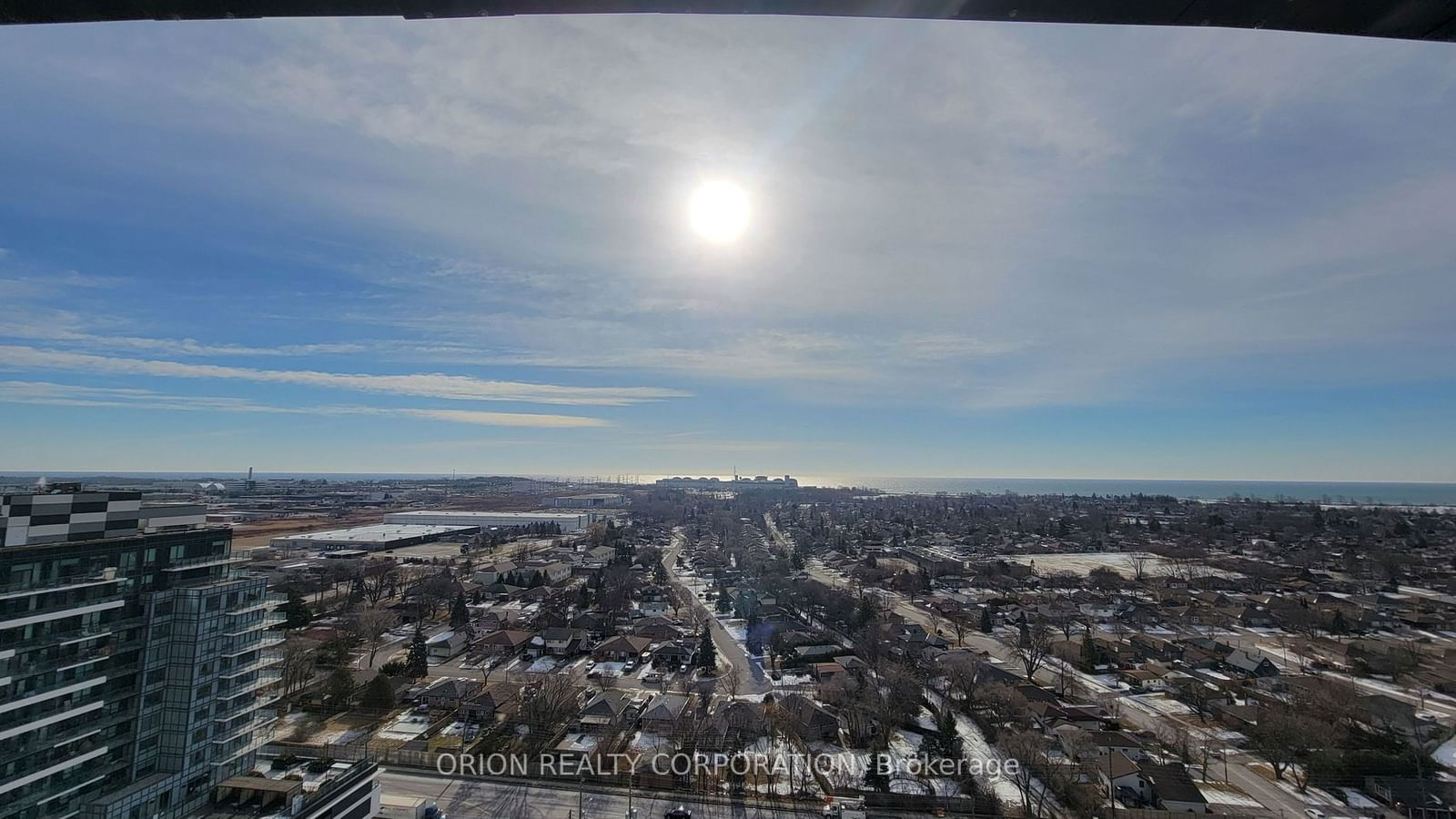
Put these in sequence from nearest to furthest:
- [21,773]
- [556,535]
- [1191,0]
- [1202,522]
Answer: [1191,0]
[21,773]
[556,535]
[1202,522]

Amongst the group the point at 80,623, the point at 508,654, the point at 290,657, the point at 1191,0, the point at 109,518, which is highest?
the point at 1191,0

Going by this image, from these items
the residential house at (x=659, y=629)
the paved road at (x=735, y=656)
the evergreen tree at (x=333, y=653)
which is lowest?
the paved road at (x=735, y=656)

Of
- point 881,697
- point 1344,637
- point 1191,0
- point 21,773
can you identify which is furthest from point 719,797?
point 1344,637

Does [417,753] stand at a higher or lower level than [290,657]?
lower

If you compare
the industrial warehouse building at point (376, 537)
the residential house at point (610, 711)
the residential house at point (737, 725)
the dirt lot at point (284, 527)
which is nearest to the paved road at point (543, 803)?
the residential house at point (737, 725)

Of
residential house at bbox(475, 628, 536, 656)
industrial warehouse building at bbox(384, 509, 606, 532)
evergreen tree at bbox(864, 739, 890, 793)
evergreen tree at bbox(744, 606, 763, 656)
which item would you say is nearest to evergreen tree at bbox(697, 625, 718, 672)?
evergreen tree at bbox(744, 606, 763, 656)

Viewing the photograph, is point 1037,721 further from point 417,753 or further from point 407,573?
point 407,573

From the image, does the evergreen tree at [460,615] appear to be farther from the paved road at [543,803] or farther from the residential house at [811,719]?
the residential house at [811,719]
